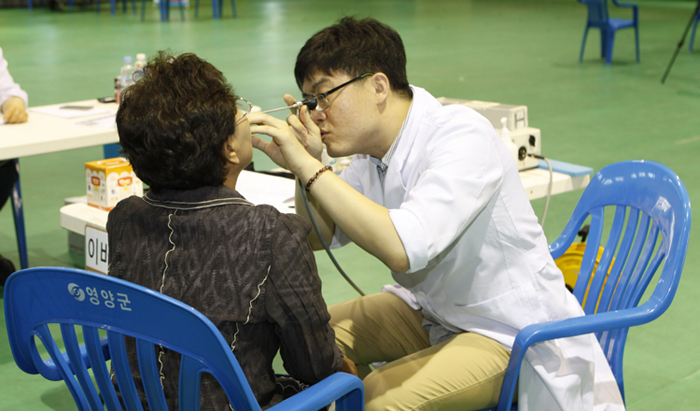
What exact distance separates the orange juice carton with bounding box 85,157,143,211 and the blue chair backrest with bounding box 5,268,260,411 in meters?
1.11

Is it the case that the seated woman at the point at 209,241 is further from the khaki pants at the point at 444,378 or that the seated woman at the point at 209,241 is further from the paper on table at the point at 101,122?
the paper on table at the point at 101,122

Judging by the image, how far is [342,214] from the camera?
1.37 metres

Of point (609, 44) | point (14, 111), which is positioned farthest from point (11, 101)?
point (609, 44)

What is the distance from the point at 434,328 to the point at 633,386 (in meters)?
1.07

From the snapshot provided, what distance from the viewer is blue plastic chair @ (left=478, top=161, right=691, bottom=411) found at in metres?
1.48

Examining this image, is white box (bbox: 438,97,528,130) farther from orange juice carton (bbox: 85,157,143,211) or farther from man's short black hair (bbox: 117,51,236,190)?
man's short black hair (bbox: 117,51,236,190)

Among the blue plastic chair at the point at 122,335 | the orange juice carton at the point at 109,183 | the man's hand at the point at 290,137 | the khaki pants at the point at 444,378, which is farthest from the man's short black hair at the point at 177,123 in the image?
the orange juice carton at the point at 109,183

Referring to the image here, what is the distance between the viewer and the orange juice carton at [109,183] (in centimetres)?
231

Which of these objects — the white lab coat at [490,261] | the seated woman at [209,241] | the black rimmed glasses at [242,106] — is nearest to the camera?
the seated woman at [209,241]

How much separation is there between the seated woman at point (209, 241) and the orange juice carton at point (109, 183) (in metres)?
1.06

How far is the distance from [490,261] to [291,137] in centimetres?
51

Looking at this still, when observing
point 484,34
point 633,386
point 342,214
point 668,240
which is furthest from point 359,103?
point 484,34

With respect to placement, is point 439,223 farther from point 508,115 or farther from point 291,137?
point 508,115

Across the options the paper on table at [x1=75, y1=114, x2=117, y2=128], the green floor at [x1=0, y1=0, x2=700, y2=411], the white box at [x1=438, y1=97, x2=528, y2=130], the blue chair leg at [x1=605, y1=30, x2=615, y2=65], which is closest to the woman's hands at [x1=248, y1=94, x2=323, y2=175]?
the white box at [x1=438, y1=97, x2=528, y2=130]
